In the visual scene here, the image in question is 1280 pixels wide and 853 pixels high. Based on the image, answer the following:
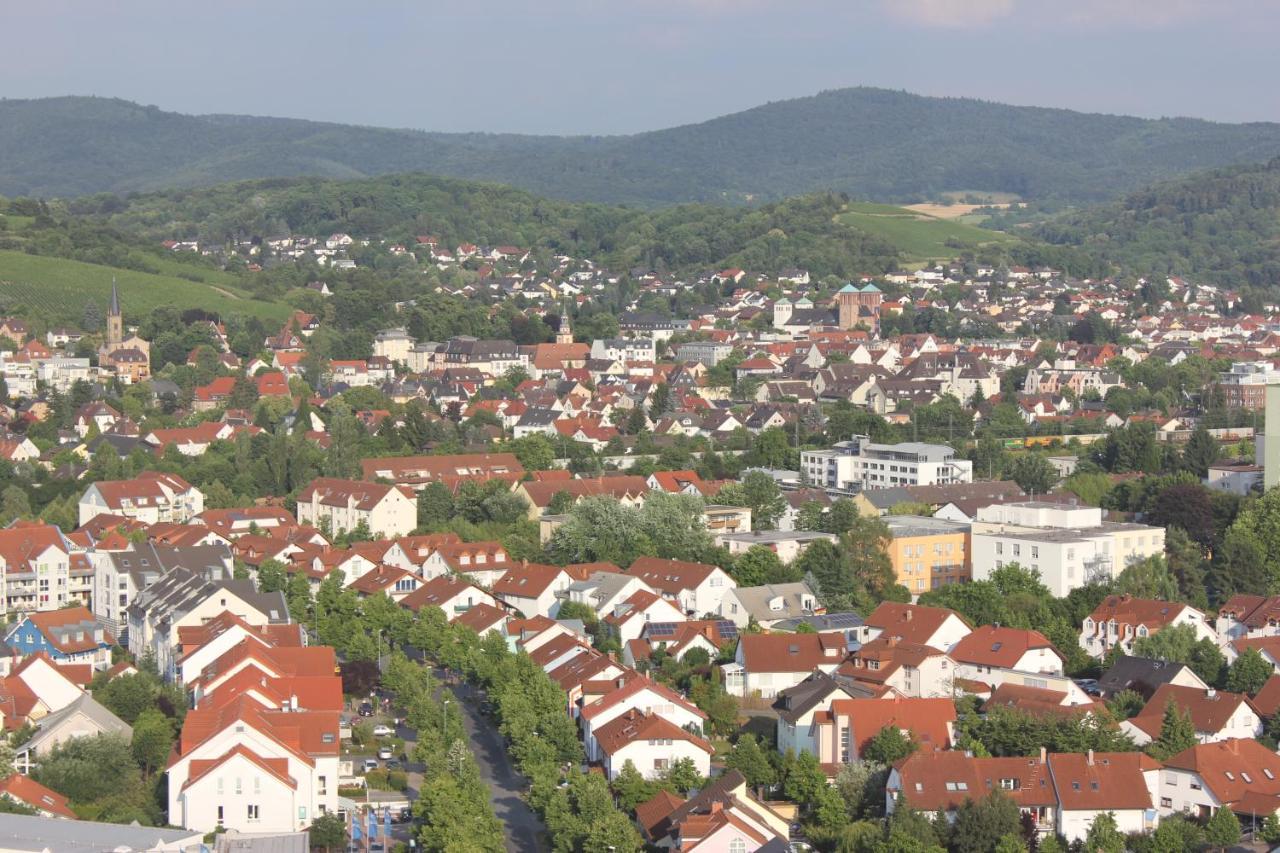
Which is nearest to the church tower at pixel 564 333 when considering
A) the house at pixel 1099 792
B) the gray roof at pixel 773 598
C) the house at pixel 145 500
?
the house at pixel 145 500

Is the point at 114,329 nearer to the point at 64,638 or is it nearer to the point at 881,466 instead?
the point at 881,466

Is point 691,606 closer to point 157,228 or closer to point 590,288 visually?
point 590,288

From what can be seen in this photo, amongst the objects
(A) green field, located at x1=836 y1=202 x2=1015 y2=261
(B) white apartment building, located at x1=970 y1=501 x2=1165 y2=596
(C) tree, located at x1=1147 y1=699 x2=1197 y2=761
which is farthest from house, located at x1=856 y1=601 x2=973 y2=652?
(A) green field, located at x1=836 y1=202 x2=1015 y2=261

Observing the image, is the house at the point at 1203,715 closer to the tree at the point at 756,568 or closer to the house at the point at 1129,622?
the house at the point at 1129,622

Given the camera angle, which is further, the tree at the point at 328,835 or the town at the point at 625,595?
the town at the point at 625,595

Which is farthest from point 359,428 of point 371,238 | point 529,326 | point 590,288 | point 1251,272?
point 1251,272

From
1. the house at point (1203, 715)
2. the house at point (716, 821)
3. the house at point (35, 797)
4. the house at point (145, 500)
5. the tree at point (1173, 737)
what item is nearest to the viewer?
the house at point (716, 821)
